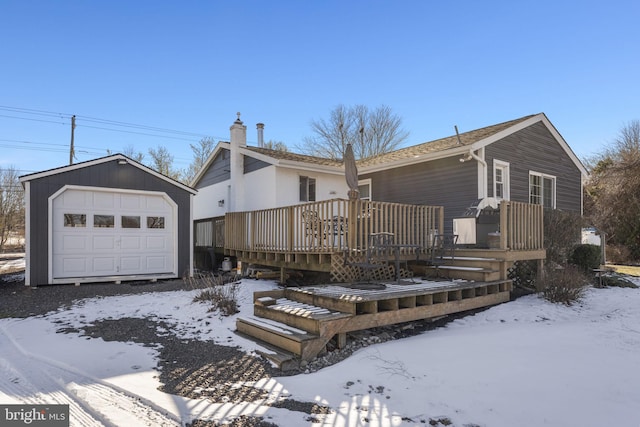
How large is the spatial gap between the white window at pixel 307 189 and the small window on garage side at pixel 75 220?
6.45 meters

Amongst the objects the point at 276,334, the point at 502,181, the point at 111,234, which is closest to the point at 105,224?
the point at 111,234

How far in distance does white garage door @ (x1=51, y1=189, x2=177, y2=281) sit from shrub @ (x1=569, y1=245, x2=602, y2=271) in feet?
37.5

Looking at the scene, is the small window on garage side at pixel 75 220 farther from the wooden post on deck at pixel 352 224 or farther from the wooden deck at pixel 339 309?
the wooden post on deck at pixel 352 224

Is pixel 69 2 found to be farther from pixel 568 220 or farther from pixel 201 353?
pixel 568 220

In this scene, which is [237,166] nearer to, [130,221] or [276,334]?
[130,221]

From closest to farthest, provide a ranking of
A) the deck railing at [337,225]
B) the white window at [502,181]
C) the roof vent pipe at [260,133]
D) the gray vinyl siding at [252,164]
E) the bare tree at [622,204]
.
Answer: the deck railing at [337,225] → the white window at [502,181] → the gray vinyl siding at [252,164] → the roof vent pipe at [260,133] → the bare tree at [622,204]

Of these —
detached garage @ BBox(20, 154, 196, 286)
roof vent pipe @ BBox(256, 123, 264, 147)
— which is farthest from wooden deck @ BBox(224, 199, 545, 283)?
roof vent pipe @ BBox(256, 123, 264, 147)

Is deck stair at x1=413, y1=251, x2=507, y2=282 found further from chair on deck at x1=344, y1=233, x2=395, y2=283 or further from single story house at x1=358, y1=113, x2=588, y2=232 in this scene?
single story house at x1=358, y1=113, x2=588, y2=232

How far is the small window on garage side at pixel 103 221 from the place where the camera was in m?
10.1

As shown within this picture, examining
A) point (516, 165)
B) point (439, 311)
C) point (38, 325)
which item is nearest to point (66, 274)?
point (38, 325)

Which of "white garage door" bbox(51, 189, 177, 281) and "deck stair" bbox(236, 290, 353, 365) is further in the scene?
"white garage door" bbox(51, 189, 177, 281)

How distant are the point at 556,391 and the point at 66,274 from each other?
10.8 meters

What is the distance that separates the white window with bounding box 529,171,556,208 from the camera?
12.0 m

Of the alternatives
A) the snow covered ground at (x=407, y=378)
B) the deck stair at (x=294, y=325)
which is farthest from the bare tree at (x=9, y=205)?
→ the deck stair at (x=294, y=325)
